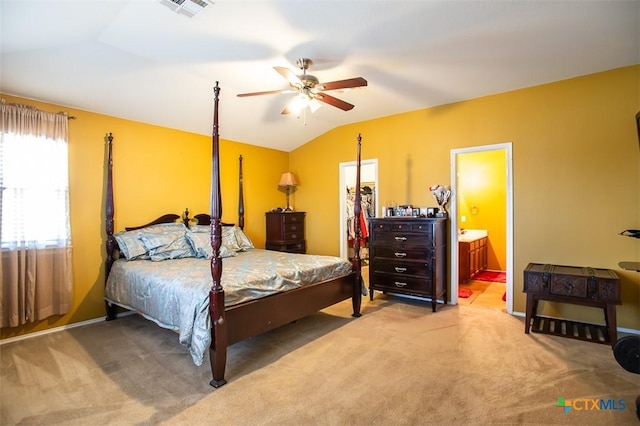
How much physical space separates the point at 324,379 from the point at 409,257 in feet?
7.14

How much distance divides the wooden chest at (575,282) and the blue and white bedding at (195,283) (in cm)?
194

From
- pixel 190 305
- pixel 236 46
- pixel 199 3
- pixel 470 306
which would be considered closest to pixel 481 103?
pixel 470 306

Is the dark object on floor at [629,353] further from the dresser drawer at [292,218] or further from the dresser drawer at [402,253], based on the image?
the dresser drawer at [292,218]

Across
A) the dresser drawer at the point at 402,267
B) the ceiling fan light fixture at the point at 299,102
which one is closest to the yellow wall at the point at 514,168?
the dresser drawer at the point at 402,267

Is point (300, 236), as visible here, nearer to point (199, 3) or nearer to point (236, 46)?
point (236, 46)

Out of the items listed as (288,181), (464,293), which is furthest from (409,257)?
(288,181)

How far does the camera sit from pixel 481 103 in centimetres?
413

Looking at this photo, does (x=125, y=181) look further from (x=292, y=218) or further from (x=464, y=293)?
(x=464, y=293)

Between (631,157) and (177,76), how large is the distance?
478 cm

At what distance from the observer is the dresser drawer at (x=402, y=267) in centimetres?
409

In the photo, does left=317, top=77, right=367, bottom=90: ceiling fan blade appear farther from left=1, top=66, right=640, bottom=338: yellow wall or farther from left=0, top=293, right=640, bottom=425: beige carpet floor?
left=0, top=293, right=640, bottom=425: beige carpet floor

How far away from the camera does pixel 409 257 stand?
4.21 metres

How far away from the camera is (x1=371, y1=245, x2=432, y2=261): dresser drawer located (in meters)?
4.09

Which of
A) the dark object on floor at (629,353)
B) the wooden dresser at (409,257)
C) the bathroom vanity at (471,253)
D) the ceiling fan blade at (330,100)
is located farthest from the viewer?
the bathroom vanity at (471,253)
